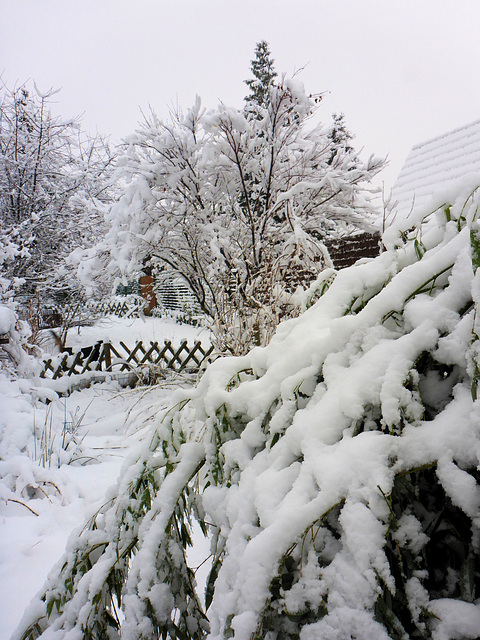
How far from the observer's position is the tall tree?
19250mm

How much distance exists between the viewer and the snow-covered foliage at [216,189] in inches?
206

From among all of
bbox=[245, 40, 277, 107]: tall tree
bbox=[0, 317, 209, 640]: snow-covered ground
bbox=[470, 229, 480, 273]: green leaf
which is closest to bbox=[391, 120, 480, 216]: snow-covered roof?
bbox=[0, 317, 209, 640]: snow-covered ground

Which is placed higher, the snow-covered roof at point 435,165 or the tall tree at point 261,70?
the tall tree at point 261,70

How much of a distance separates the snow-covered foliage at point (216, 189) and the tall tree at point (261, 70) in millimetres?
15848

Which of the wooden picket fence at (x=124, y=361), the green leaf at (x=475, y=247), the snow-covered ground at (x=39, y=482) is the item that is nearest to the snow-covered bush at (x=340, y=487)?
the green leaf at (x=475, y=247)

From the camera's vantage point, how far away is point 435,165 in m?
5.75

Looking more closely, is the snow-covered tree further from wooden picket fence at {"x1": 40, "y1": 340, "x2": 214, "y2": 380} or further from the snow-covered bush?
the snow-covered bush

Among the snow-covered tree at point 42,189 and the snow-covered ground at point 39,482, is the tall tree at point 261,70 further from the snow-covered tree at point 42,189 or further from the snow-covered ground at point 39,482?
the snow-covered ground at point 39,482

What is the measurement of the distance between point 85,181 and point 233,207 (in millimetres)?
5078

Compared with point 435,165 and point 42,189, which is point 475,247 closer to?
point 435,165

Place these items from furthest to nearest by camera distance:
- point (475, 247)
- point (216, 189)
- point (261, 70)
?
point (261, 70) < point (216, 189) < point (475, 247)

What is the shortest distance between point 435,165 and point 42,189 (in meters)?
7.40

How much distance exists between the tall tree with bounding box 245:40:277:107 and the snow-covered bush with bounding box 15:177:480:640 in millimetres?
21428

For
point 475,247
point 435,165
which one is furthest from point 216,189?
point 475,247
